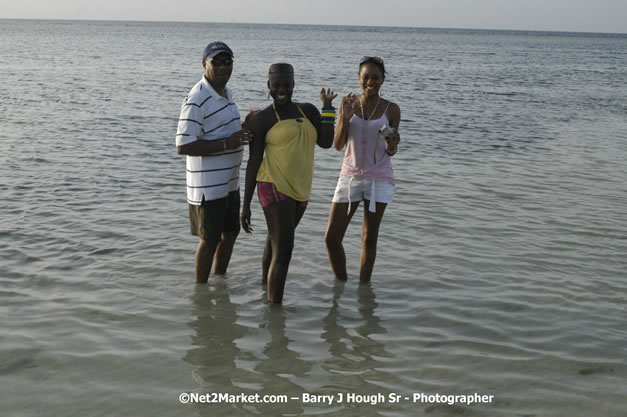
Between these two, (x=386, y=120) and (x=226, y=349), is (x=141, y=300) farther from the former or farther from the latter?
(x=386, y=120)

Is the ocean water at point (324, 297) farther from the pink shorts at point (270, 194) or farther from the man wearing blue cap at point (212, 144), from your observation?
the pink shorts at point (270, 194)

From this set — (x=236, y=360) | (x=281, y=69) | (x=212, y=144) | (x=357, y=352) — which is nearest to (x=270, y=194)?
(x=212, y=144)

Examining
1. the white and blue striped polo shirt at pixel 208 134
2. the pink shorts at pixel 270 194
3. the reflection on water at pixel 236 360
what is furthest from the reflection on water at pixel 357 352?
the white and blue striped polo shirt at pixel 208 134

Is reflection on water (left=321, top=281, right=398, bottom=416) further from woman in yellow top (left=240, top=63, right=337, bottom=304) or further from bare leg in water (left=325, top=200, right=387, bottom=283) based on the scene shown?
woman in yellow top (left=240, top=63, right=337, bottom=304)

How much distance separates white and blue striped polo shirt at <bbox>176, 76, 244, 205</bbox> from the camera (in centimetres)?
500

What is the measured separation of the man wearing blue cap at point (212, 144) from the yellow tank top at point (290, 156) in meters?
0.25

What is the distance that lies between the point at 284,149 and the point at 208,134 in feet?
2.30

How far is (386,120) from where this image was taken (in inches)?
209

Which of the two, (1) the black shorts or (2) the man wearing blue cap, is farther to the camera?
(1) the black shorts

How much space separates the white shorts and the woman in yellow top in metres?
0.56

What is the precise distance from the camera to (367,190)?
5492 millimetres

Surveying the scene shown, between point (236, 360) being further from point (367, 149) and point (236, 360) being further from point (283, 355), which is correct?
point (367, 149)

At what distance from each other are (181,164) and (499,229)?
6.14 meters

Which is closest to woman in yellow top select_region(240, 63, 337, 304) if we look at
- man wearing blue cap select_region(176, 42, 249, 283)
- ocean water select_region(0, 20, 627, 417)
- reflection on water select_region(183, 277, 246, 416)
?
man wearing blue cap select_region(176, 42, 249, 283)
